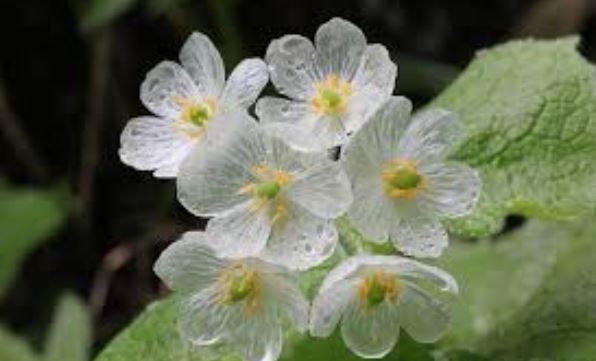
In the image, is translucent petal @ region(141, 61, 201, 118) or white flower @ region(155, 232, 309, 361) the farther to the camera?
translucent petal @ region(141, 61, 201, 118)

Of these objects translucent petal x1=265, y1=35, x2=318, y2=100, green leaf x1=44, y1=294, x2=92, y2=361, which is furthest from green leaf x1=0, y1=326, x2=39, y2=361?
translucent petal x1=265, y1=35, x2=318, y2=100

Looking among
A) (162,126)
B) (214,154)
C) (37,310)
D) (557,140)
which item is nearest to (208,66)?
(162,126)

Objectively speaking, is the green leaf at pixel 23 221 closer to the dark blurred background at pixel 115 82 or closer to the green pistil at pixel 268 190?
the dark blurred background at pixel 115 82

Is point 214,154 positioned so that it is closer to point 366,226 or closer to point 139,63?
point 366,226

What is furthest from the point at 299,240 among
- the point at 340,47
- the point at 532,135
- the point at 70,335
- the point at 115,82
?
the point at 115,82

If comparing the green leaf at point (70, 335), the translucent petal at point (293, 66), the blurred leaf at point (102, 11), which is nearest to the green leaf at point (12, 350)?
the green leaf at point (70, 335)

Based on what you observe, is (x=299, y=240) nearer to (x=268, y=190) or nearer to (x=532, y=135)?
(x=268, y=190)

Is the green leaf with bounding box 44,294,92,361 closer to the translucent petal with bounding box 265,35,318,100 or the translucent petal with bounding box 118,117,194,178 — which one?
the translucent petal with bounding box 118,117,194,178
